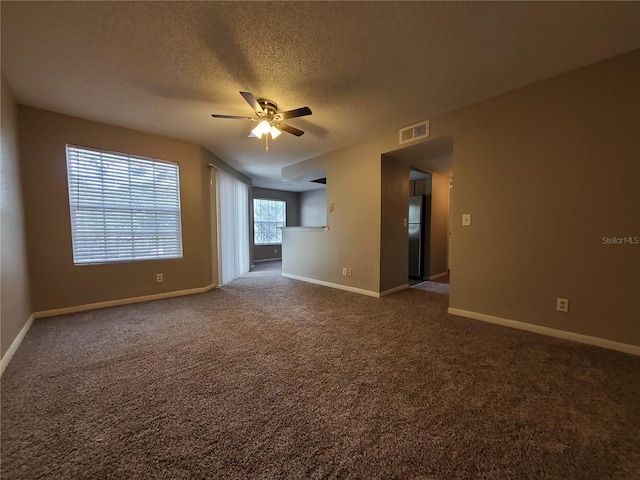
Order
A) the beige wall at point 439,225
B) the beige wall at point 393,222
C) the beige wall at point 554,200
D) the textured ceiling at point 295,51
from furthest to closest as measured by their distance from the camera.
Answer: the beige wall at point 439,225 < the beige wall at point 393,222 < the beige wall at point 554,200 < the textured ceiling at point 295,51

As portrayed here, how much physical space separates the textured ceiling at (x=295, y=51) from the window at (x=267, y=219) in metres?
4.75

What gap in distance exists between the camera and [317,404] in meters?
1.43

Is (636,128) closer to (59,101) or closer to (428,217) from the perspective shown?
(428,217)

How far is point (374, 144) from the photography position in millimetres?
3619

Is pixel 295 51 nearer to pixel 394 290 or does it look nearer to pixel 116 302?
pixel 394 290

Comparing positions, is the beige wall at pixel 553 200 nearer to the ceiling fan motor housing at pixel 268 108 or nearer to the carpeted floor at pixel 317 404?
the carpeted floor at pixel 317 404

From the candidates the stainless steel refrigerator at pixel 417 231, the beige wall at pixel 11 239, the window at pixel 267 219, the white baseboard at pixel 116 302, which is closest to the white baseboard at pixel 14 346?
the beige wall at pixel 11 239

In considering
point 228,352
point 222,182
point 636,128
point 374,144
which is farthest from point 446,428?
point 222,182

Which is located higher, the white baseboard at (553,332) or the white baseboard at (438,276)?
the white baseboard at (553,332)

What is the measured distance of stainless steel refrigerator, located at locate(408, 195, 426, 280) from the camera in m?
4.95

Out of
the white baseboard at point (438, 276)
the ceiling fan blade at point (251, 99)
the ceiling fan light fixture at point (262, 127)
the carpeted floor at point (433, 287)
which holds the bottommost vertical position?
the carpeted floor at point (433, 287)

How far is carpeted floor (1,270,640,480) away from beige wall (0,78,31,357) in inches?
10.0

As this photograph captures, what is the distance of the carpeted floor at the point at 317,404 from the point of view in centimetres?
107

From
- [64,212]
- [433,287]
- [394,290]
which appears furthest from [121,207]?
[433,287]
